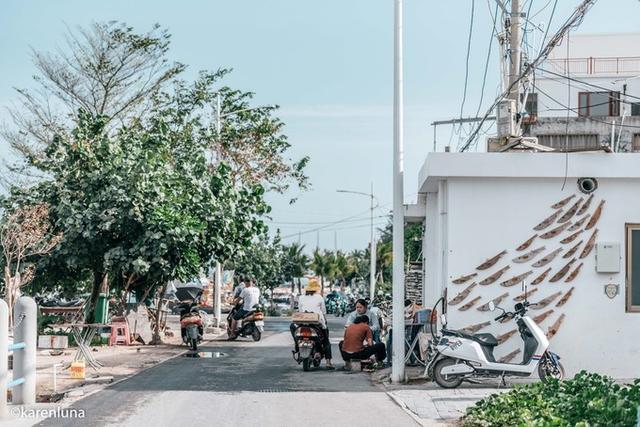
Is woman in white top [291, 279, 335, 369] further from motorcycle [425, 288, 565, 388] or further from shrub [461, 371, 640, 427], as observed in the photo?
shrub [461, 371, 640, 427]


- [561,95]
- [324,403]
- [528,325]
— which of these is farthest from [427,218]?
[561,95]

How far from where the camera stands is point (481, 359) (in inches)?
583

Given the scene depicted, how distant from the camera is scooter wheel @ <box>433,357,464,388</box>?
1488cm

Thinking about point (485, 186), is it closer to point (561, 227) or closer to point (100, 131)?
point (561, 227)

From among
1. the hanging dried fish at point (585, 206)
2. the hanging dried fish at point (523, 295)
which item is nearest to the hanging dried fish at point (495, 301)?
the hanging dried fish at point (523, 295)

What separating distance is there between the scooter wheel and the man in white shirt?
40.1 ft

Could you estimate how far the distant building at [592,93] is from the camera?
52562mm

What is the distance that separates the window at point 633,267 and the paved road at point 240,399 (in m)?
4.37

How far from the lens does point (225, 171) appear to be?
83.2ft

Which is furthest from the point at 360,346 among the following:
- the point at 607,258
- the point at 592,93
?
the point at 592,93

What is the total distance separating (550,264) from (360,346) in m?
4.05

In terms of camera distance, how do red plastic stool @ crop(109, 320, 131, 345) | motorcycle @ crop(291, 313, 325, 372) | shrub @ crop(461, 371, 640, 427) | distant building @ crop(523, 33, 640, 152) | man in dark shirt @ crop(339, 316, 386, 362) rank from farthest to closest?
distant building @ crop(523, 33, 640, 152) → red plastic stool @ crop(109, 320, 131, 345) → man in dark shirt @ crop(339, 316, 386, 362) → motorcycle @ crop(291, 313, 325, 372) → shrub @ crop(461, 371, 640, 427)

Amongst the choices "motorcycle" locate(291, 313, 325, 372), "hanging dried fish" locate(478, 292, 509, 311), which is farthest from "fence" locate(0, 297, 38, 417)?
"hanging dried fish" locate(478, 292, 509, 311)

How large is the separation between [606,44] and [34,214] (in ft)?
143
